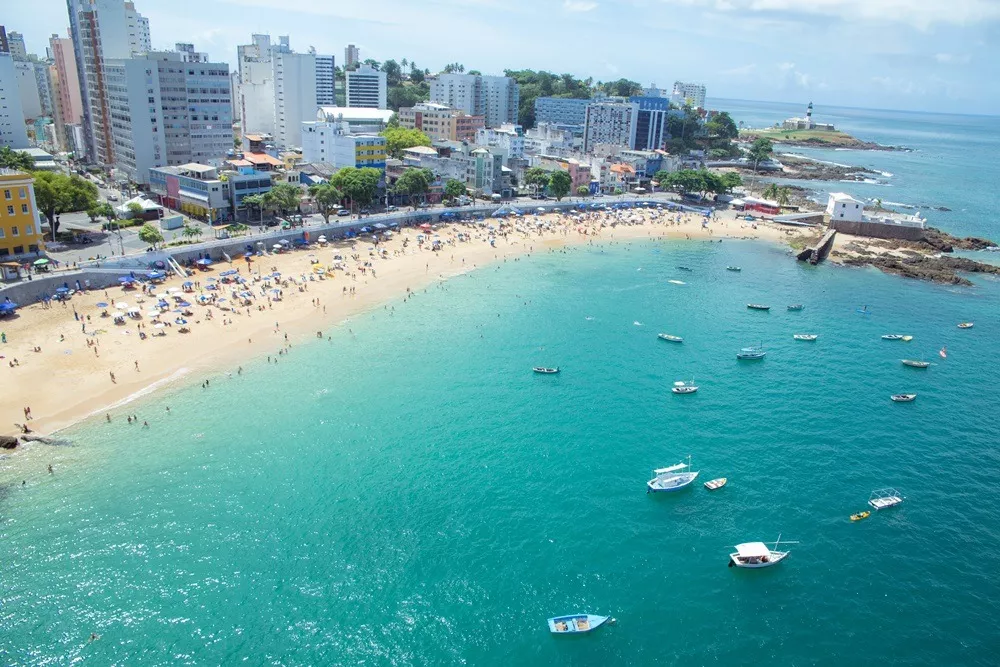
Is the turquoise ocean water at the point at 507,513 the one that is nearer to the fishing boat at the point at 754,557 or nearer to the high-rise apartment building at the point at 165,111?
the fishing boat at the point at 754,557

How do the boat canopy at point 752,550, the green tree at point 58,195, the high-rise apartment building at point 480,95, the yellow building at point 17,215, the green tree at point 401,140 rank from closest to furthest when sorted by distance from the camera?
the boat canopy at point 752,550 < the yellow building at point 17,215 < the green tree at point 58,195 < the green tree at point 401,140 < the high-rise apartment building at point 480,95

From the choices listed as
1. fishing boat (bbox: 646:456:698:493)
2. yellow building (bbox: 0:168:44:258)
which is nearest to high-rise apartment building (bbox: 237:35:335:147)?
yellow building (bbox: 0:168:44:258)

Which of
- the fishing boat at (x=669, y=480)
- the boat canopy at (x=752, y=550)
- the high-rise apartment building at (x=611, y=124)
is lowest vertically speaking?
the boat canopy at (x=752, y=550)

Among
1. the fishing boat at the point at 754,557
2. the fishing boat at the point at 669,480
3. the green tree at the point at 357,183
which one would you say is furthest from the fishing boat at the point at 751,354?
the green tree at the point at 357,183

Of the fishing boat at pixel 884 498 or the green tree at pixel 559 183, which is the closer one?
the fishing boat at pixel 884 498

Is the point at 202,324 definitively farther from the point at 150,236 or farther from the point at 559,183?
the point at 559,183

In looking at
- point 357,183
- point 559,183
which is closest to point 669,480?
point 357,183

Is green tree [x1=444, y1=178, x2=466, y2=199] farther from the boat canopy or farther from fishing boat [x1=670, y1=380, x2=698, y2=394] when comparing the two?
the boat canopy
